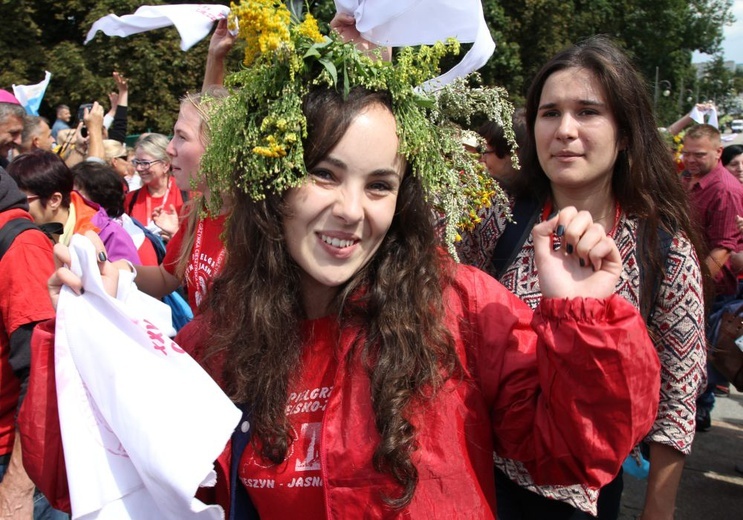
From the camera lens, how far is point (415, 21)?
1753 millimetres

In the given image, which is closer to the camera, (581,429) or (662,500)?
(581,429)

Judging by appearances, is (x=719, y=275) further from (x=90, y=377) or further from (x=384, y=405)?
(x=90, y=377)

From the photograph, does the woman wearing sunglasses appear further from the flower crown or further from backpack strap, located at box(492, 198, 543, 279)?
the flower crown

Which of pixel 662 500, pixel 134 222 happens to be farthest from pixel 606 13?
pixel 662 500

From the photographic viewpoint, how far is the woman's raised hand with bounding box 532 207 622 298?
49.7 inches

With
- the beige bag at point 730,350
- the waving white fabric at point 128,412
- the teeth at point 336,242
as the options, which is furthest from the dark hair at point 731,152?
the waving white fabric at point 128,412

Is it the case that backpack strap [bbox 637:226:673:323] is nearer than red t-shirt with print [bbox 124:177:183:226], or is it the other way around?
backpack strap [bbox 637:226:673:323]

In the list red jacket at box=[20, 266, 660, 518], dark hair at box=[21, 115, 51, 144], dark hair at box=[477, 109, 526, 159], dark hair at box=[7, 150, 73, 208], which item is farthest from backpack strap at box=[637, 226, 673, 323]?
dark hair at box=[21, 115, 51, 144]

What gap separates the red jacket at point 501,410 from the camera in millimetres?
1228

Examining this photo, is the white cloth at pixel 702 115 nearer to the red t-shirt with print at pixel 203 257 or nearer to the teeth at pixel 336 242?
the red t-shirt with print at pixel 203 257

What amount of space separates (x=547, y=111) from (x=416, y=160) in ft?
2.70

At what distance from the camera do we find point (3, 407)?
8.21 ft

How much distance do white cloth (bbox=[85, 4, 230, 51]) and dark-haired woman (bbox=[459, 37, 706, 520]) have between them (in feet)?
4.22

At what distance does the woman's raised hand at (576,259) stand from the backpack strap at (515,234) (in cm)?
84
